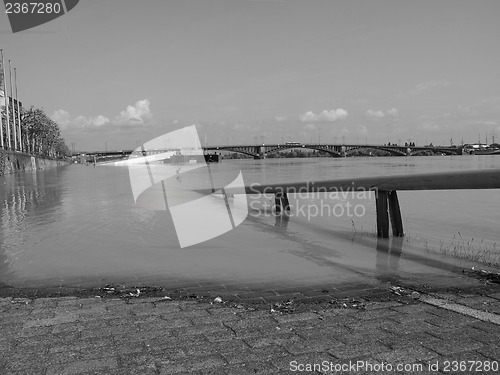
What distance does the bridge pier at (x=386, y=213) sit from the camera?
32.3ft

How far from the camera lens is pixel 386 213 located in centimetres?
992

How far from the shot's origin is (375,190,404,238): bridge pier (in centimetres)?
985

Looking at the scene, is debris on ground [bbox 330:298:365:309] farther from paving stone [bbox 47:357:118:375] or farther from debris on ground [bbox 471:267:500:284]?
paving stone [bbox 47:357:118:375]

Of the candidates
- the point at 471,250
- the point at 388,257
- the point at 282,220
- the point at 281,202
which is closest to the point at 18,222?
the point at 282,220

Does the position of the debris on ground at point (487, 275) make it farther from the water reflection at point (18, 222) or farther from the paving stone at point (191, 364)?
the water reflection at point (18, 222)

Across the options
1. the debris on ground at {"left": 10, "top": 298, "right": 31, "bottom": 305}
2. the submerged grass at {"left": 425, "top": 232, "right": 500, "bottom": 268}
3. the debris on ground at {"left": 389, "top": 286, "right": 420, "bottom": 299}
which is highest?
the debris on ground at {"left": 10, "top": 298, "right": 31, "bottom": 305}

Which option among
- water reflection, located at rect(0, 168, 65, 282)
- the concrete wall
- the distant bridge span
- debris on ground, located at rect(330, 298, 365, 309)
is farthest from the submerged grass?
the distant bridge span

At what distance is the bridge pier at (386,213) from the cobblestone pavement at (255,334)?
453 centimetres

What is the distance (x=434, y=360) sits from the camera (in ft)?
11.2

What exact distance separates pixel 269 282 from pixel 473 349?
307cm

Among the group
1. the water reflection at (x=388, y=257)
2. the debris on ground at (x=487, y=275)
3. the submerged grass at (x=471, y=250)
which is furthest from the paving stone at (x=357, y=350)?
the submerged grass at (x=471, y=250)

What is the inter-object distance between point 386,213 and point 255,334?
6.72 meters

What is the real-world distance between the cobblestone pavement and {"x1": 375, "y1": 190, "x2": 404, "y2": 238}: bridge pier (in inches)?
179

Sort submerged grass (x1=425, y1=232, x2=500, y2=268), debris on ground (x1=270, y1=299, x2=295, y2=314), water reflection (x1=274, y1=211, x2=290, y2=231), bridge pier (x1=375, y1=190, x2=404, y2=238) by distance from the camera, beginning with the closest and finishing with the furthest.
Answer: debris on ground (x1=270, y1=299, x2=295, y2=314) → submerged grass (x1=425, y1=232, x2=500, y2=268) → bridge pier (x1=375, y1=190, x2=404, y2=238) → water reflection (x1=274, y1=211, x2=290, y2=231)
